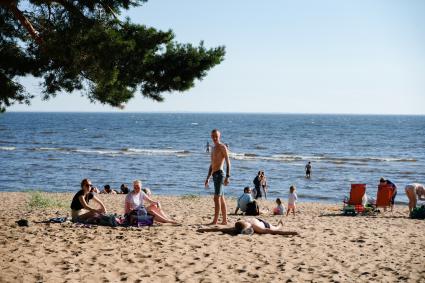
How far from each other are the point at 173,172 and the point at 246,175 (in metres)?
5.26

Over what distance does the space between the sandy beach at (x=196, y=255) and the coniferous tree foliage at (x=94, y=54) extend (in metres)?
2.55

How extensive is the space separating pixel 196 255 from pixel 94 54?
141 inches

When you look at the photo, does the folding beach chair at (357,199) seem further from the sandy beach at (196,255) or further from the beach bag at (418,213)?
the sandy beach at (196,255)

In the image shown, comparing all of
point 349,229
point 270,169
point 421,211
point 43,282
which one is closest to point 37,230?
point 43,282

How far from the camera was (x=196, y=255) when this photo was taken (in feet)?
24.8

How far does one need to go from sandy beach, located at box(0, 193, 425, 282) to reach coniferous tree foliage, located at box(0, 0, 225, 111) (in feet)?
8.36

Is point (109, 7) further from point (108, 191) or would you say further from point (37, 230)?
point (108, 191)

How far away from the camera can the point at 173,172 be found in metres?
34.1

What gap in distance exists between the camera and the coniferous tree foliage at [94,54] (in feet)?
24.5

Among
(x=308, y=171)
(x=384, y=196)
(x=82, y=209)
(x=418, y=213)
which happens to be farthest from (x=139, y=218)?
(x=308, y=171)

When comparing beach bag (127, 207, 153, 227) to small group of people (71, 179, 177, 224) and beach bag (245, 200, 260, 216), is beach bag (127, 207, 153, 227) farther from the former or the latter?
beach bag (245, 200, 260, 216)

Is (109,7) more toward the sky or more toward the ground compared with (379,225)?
more toward the sky

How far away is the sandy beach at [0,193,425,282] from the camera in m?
6.58

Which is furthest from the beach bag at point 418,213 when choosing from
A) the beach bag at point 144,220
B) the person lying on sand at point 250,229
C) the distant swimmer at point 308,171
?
the distant swimmer at point 308,171
